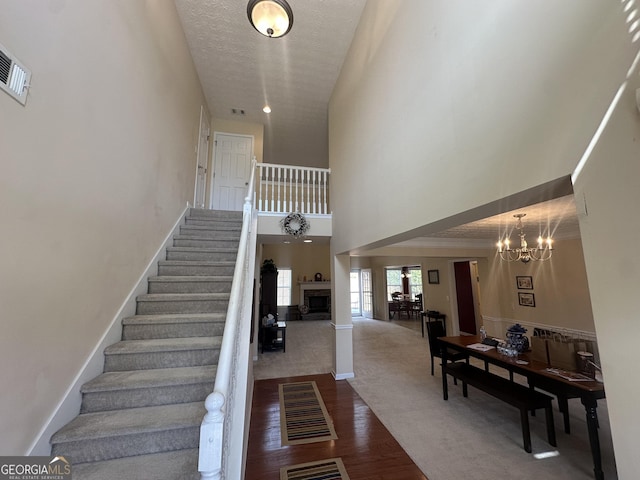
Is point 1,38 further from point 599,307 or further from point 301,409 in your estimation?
point 301,409

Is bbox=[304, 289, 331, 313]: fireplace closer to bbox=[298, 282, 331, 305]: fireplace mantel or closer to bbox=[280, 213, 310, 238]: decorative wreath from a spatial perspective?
bbox=[298, 282, 331, 305]: fireplace mantel

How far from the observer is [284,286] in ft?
34.9

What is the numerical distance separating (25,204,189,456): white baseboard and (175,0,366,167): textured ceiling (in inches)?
140

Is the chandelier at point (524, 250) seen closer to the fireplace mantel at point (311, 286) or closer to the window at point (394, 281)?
the fireplace mantel at point (311, 286)

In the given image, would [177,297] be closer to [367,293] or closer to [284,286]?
[284,286]

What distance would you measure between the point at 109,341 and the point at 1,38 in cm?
199

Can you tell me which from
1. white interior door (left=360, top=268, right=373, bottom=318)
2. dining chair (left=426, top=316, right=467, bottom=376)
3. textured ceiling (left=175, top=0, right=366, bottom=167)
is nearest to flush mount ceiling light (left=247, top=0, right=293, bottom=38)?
textured ceiling (left=175, top=0, right=366, bottom=167)

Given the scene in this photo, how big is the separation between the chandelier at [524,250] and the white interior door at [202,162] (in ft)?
16.2

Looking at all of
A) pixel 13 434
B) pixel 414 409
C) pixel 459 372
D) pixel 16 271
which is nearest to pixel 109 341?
pixel 13 434

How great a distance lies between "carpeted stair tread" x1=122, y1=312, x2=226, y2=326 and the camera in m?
2.25

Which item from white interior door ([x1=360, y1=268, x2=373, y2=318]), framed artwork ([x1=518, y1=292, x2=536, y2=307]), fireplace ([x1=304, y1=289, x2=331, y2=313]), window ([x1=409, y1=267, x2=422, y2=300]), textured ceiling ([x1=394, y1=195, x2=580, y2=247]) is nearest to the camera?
textured ceiling ([x1=394, y1=195, x2=580, y2=247])

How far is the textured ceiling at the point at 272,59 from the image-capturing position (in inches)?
142

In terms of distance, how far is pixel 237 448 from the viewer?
1.50 m

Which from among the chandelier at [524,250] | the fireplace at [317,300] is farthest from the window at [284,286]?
the chandelier at [524,250]
